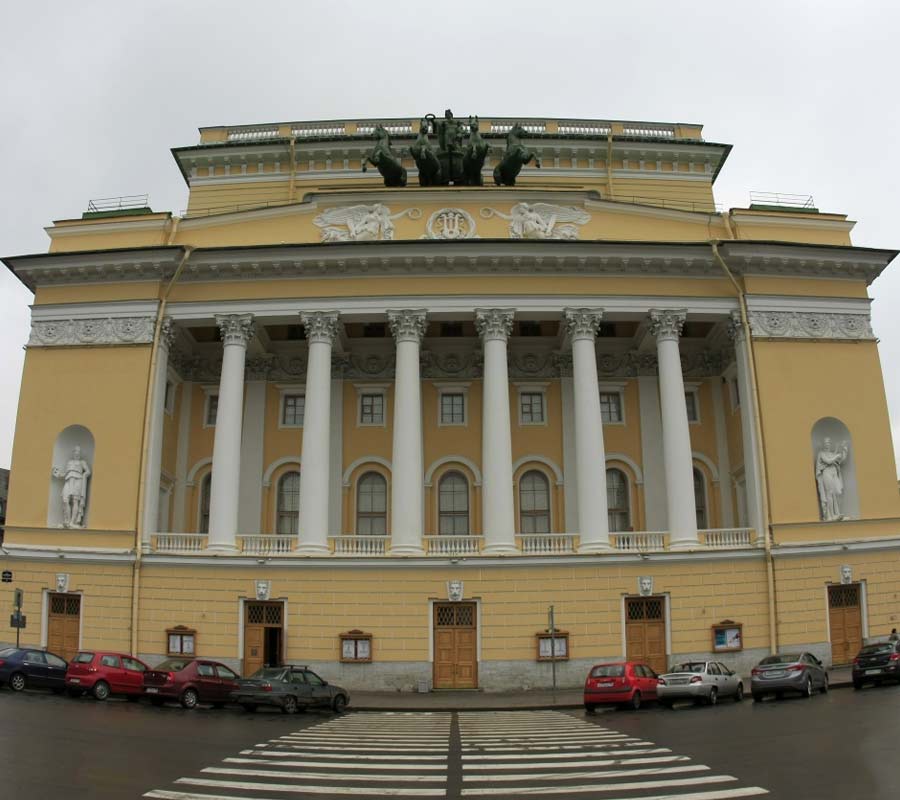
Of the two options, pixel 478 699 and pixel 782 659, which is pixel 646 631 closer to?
pixel 782 659

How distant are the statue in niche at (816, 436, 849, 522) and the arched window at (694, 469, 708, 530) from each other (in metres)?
4.97

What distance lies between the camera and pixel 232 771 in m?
11.9

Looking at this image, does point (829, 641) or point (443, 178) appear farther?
point (443, 178)

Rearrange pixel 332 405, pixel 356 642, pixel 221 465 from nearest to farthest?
pixel 356 642, pixel 221 465, pixel 332 405

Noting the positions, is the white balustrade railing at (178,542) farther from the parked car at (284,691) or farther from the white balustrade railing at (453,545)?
the parked car at (284,691)

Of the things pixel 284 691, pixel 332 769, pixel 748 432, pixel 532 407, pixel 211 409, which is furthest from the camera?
pixel 211 409

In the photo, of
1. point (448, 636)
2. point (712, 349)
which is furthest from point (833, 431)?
point (448, 636)

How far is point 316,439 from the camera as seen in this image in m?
28.6

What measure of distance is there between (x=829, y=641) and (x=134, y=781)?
23.6 meters

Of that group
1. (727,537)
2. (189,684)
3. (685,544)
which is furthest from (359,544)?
(727,537)

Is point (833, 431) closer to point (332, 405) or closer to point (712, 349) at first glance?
point (712, 349)

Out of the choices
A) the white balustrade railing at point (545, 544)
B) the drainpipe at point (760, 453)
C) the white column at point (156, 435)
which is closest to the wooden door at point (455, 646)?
the white balustrade railing at point (545, 544)

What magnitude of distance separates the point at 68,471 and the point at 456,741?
762 inches

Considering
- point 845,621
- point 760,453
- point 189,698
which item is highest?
point 760,453
